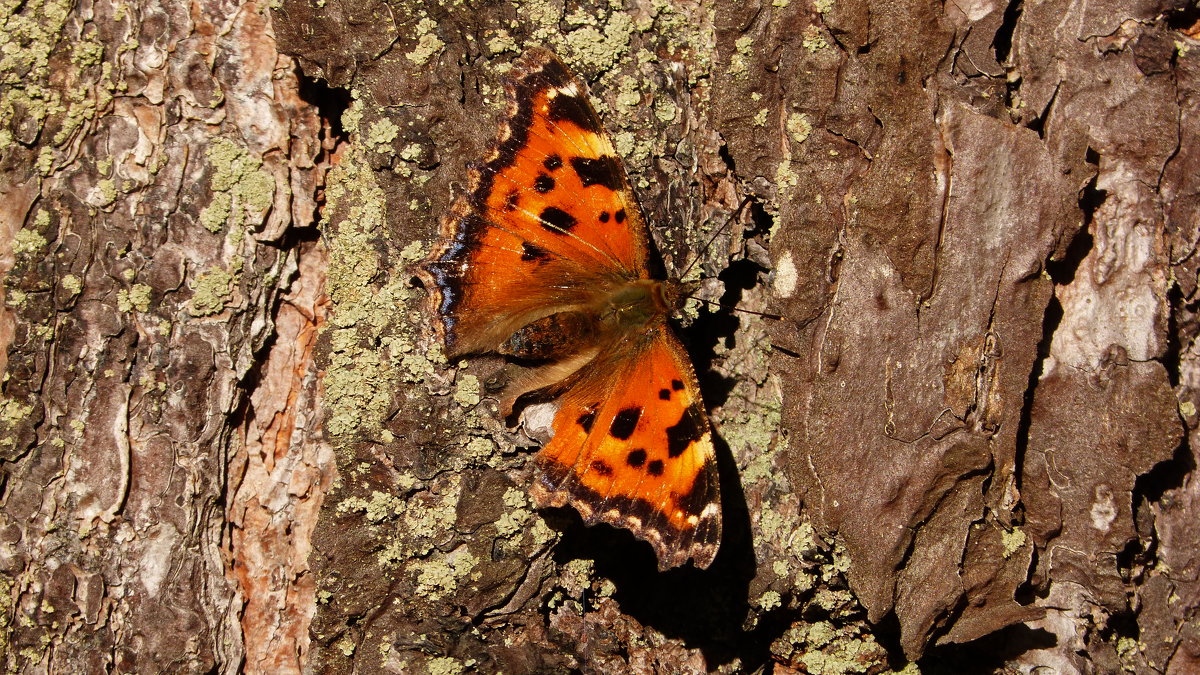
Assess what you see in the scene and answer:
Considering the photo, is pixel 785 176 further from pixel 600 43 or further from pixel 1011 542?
pixel 1011 542

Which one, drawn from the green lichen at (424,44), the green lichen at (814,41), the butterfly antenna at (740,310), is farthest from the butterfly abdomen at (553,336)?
the green lichen at (814,41)

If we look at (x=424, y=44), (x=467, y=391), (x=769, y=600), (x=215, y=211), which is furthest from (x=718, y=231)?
(x=215, y=211)

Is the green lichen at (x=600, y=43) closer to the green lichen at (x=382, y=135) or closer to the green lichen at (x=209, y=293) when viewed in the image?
the green lichen at (x=382, y=135)

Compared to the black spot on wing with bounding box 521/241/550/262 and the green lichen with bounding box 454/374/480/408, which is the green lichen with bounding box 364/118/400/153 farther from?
the green lichen with bounding box 454/374/480/408

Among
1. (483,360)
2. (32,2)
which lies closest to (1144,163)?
(483,360)

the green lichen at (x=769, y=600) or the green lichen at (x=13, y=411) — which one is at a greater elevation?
the green lichen at (x=769, y=600)
